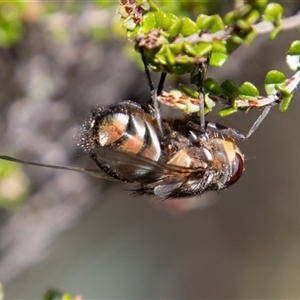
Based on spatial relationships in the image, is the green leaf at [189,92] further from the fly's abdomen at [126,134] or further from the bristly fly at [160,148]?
the fly's abdomen at [126,134]

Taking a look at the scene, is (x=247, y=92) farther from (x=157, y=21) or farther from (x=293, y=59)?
(x=157, y=21)

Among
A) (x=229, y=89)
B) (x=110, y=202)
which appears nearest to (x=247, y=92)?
(x=229, y=89)

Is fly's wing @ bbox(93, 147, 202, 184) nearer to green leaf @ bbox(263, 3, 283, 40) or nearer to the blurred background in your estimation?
green leaf @ bbox(263, 3, 283, 40)

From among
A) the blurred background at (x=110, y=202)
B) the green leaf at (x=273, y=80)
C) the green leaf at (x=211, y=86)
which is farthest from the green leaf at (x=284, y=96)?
the blurred background at (x=110, y=202)

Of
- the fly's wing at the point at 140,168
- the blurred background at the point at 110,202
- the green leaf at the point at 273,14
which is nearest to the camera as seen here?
the green leaf at the point at 273,14

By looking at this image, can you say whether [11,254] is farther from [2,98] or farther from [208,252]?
[208,252]

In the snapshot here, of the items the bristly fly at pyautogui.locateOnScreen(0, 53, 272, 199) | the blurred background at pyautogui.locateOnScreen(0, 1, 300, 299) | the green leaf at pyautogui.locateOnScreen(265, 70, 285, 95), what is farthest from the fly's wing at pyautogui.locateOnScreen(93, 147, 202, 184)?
the blurred background at pyautogui.locateOnScreen(0, 1, 300, 299)
